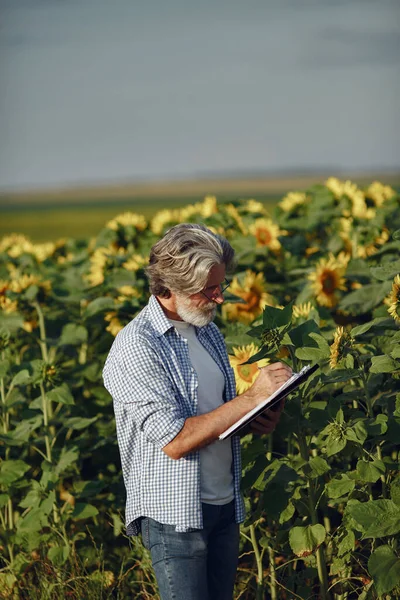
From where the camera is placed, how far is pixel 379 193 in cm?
650

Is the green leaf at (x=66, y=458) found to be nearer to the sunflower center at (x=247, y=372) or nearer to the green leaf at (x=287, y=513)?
the sunflower center at (x=247, y=372)

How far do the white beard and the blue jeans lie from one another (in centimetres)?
54

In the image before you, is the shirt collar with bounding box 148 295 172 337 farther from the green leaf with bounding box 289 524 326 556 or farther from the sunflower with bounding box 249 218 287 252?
the sunflower with bounding box 249 218 287 252

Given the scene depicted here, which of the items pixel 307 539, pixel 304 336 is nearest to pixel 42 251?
pixel 304 336

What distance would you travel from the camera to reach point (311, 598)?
363 centimetres

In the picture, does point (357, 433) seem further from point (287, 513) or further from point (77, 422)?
point (77, 422)

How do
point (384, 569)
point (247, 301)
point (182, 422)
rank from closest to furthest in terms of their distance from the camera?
point (182, 422) < point (384, 569) < point (247, 301)

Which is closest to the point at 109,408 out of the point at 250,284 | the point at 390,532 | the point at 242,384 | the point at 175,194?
the point at 250,284

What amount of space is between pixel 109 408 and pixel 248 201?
2.29 meters

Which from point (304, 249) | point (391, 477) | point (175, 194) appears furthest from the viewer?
point (175, 194)

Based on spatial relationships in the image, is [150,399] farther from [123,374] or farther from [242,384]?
[242,384]

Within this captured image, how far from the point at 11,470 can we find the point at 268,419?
1.47 m

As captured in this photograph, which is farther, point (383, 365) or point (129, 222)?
point (129, 222)

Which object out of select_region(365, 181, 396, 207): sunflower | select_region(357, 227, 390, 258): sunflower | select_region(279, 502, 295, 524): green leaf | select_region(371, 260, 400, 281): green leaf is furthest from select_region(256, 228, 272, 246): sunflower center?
select_region(279, 502, 295, 524): green leaf
